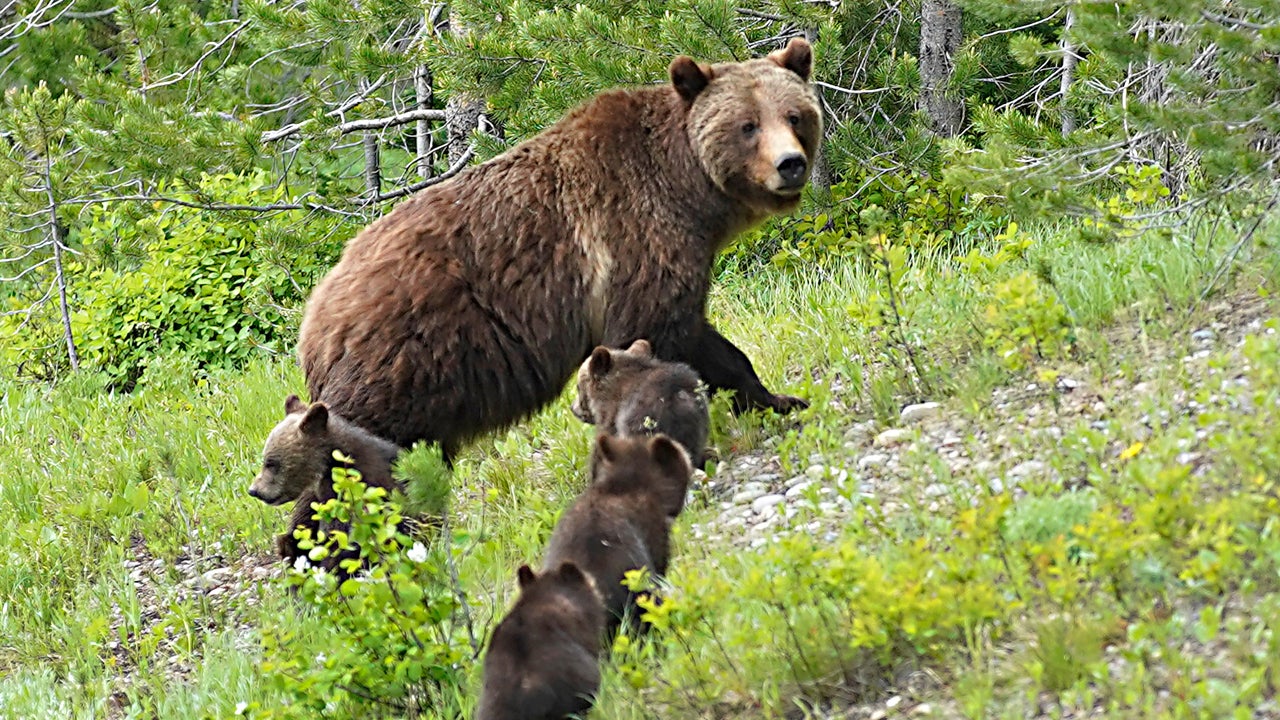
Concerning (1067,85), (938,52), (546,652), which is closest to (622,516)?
(546,652)

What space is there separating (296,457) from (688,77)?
2.44m

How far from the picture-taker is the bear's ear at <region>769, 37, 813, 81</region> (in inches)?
275

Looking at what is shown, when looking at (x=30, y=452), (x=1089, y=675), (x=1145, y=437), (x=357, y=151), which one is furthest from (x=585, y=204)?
(x=357, y=151)

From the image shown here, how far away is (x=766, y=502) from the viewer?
17.9 ft

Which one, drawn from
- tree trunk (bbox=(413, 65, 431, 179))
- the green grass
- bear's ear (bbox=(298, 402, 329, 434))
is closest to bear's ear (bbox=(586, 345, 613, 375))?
the green grass

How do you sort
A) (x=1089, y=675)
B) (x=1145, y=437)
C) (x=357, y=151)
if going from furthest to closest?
(x=357, y=151)
(x=1145, y=437)
(x=1089, y=675)

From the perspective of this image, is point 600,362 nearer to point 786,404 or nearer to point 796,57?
point 786,404

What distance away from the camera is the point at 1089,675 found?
3.54 meters

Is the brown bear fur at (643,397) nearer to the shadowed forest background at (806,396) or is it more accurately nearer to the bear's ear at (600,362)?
the bear's ear at (600,362)

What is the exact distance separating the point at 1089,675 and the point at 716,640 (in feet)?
3.38

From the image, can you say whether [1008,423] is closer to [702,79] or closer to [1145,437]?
[1145,437]

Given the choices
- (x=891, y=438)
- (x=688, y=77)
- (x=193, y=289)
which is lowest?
(x=193, y=289)

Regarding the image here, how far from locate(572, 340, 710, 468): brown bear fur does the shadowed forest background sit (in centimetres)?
32

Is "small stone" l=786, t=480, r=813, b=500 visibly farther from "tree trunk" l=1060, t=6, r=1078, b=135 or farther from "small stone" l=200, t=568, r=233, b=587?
"tree trunk" l=1060, t=6, r=1078, b=135
